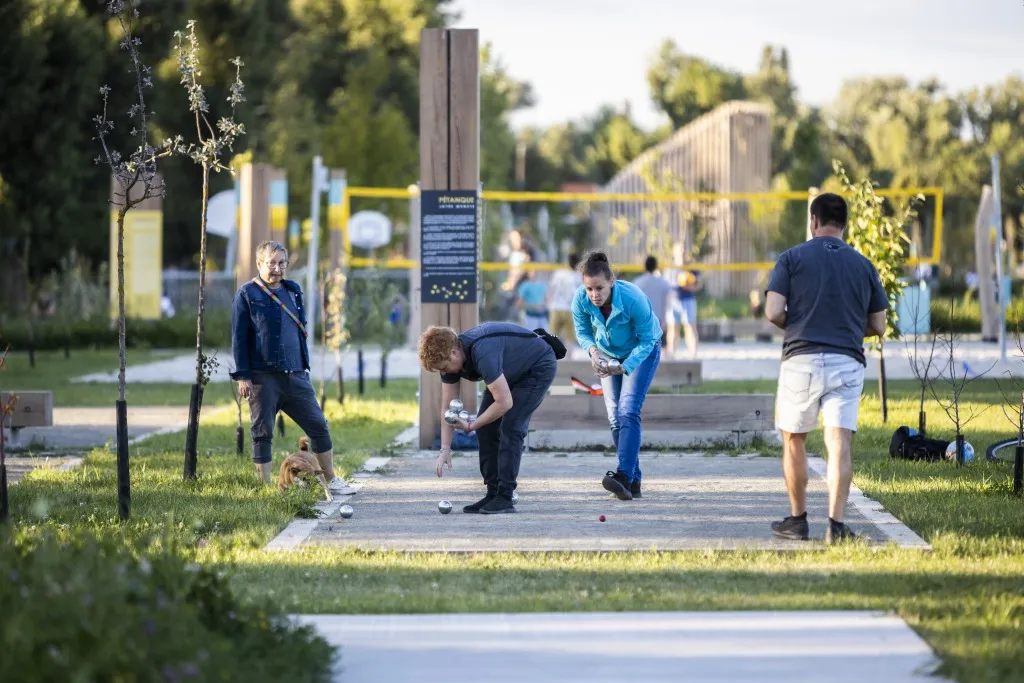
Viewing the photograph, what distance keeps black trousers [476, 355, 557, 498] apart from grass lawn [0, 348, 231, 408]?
9.14m

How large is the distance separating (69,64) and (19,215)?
4.13m

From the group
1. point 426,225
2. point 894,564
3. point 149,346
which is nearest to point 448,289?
point 426,225

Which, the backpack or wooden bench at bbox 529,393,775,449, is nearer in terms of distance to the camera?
the backpack

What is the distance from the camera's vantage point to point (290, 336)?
1055 centimetres

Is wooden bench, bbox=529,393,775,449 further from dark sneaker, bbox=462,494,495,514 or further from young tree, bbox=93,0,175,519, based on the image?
young tree, bbox=93,0,175,519

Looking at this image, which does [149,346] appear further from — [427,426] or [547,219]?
[427,426]

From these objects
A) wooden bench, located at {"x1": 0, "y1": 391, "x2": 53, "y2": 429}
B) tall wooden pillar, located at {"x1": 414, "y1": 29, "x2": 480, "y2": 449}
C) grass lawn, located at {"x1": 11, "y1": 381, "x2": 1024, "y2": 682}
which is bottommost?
grass lawn, located at {"x1": 11, "y1": 381, "x2": 1024, "y2": 682}

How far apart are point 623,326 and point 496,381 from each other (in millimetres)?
1391

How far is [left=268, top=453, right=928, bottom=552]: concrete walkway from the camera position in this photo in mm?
8523

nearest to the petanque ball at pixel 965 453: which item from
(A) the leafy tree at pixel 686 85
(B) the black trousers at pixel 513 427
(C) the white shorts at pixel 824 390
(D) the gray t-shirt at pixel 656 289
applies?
(B) the black trousers at pixel 513 427

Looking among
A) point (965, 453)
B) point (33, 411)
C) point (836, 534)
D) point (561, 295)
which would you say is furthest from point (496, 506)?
point (561, 295)

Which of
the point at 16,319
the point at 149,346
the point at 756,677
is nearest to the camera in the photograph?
the point at 756,677

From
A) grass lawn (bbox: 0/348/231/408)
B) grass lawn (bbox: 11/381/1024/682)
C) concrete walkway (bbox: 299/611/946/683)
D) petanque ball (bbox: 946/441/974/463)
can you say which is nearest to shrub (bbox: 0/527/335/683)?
concrete walkway (bbox: 299/611/946/683)

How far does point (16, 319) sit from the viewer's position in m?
33.8
